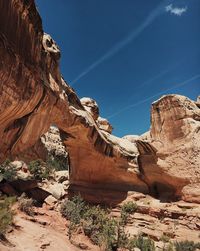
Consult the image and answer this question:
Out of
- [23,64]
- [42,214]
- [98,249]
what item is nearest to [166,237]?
[98,249]

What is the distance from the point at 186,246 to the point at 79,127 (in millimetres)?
7739

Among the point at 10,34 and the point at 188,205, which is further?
the point at 188,205

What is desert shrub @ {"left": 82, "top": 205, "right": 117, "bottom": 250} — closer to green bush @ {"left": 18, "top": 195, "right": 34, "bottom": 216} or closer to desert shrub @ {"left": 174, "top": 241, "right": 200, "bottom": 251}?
green bush @ {"left": 18, "top": 195, "right": 34, "bottom": 216}

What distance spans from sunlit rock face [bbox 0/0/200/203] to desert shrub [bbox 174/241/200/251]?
312cm

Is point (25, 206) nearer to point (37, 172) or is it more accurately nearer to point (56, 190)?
point (56, 190)

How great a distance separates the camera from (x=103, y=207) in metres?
17.5

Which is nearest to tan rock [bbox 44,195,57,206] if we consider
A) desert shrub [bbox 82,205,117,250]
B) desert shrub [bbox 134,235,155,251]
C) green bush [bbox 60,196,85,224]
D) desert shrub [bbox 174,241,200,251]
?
green bush [bbox 60,196,85,224]

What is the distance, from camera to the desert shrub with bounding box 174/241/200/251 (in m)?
12.5

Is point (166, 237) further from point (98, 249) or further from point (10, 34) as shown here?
point (10, 34)

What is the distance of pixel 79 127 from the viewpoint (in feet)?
51.1

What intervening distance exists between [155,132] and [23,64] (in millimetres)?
10860

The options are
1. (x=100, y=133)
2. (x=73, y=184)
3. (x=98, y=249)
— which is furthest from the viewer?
(x=73, y=184)

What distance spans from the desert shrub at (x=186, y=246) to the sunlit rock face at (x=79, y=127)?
312cm

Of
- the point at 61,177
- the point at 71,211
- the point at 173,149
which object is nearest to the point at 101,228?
the point at 71,211
